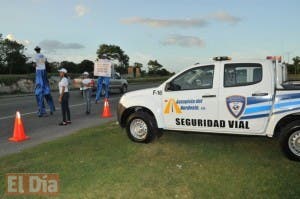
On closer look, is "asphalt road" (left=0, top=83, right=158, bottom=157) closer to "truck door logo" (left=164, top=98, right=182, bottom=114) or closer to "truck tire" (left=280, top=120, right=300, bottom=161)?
"truck door logo" (left=164, top=98, right=182, bottom=114)

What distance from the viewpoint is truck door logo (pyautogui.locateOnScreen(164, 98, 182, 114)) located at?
7.96m

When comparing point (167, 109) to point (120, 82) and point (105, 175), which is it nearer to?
point (105, 175)

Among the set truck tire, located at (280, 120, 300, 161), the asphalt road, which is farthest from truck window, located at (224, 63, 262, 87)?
the asphalt road

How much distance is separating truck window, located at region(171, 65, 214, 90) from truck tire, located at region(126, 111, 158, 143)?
0.96 meters

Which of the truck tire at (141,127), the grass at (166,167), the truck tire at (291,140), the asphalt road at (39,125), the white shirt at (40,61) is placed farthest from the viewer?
the white shirt at (40,61)

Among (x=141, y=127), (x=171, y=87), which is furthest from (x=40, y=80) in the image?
(x=171, y=87)

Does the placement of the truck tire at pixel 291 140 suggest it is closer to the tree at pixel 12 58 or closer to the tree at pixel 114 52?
the tree at pixel 12 58

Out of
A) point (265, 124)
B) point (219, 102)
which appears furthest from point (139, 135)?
point (265, 124)

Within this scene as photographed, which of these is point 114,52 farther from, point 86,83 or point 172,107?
point 172,107

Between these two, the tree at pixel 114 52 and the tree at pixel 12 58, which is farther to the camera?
the tree at pixel 114 52

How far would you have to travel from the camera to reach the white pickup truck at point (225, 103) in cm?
691

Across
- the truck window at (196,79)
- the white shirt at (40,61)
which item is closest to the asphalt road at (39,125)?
the white shirt at (40,61)

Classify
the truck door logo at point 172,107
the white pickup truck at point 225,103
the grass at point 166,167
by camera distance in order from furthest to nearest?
the truck door logo at point 172,107 → the white pickup truck at point 225,103 → the grass at point 166,167

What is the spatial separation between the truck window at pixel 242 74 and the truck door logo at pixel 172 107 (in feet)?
3.83
